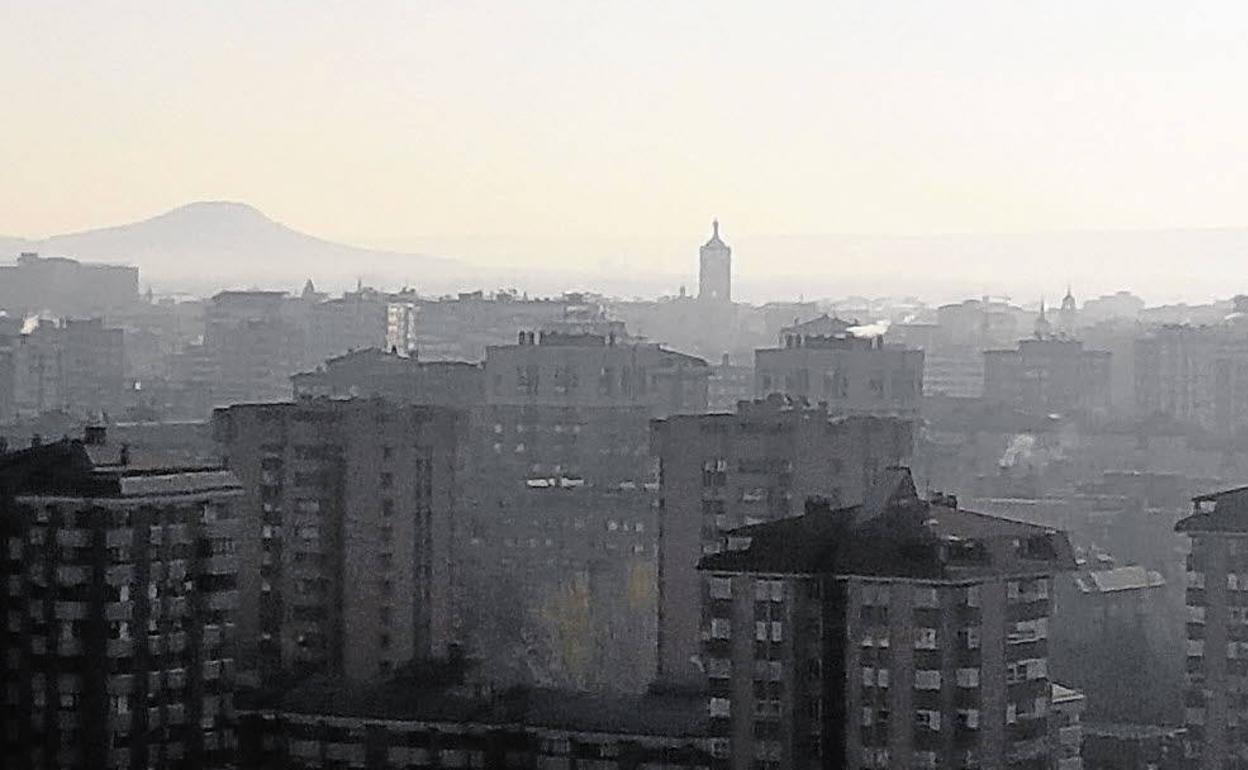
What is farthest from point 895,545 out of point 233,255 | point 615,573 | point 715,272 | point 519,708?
point 233,255

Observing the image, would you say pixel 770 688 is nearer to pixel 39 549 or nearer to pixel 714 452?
pixel 39 549

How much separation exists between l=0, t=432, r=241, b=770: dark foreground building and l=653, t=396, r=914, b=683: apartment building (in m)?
6.01

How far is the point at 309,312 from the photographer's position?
2142 inches

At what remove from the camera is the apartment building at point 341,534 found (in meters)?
20.8

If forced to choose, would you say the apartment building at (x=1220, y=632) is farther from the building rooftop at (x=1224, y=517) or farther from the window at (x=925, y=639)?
→ the window at (x=925, y=639)

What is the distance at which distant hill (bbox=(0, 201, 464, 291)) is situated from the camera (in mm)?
72688

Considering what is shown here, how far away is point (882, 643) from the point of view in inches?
518

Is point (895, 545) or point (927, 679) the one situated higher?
point (895, 545)

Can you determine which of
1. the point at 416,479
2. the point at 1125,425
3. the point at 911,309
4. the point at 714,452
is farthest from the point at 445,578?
the point at 911,309

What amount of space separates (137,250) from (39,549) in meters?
63.8

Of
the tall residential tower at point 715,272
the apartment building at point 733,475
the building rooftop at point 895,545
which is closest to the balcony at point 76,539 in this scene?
the building rooftop at point 895,545

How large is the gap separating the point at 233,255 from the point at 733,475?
6981cm

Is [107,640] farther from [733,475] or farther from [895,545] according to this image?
[733,475]

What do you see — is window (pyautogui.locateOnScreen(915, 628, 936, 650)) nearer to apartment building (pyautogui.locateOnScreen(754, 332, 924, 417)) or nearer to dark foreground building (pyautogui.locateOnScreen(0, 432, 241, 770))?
dark foreground building (pyautogui.locateOnScreen(0, 432, 241, 770))
